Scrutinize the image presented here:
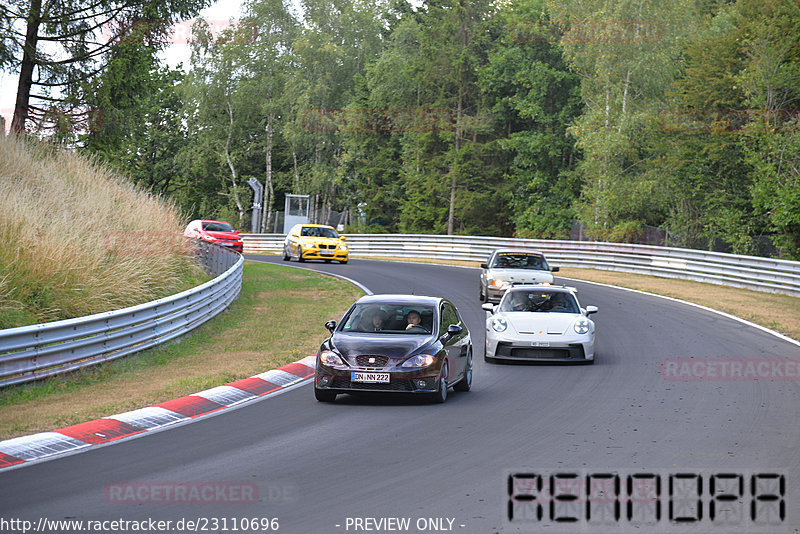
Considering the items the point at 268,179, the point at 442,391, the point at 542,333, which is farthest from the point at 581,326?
the point at 268,179

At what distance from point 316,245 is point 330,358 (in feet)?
99.6

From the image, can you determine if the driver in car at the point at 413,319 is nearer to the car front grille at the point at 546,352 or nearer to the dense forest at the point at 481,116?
the car front grille at the point at 546,352

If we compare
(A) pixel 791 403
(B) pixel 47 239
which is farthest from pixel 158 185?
(A) pixel 791 403

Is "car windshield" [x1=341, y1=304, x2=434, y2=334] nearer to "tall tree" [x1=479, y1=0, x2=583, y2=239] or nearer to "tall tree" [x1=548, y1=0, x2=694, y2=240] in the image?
"tall tree" [x1=548, y1=0, x2=694, y2=240]

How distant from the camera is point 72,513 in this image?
Answer: 7.03m

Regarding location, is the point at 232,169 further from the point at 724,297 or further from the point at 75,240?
the point at 75,240

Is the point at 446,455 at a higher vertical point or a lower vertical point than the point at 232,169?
lower

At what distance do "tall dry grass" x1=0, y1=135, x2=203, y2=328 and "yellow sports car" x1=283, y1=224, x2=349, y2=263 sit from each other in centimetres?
1437

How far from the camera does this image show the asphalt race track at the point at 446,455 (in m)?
7.08

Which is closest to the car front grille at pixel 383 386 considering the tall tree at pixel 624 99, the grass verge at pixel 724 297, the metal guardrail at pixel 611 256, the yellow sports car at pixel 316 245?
the grass verge at pixel 724 297

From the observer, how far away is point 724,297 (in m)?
29.0

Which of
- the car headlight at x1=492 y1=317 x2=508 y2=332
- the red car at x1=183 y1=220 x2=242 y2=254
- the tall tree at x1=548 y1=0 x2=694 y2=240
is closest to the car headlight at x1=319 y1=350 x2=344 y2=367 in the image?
the car headlight at x1=492 y1=317 x2=508 y2=332

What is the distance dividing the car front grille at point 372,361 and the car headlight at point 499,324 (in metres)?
5.17

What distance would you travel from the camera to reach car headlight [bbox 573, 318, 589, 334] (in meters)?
17.0
